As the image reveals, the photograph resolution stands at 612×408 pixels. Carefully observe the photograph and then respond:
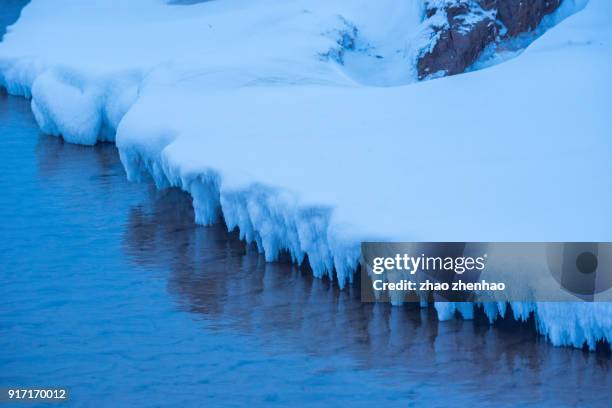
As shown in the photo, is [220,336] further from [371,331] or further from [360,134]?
[360,134]

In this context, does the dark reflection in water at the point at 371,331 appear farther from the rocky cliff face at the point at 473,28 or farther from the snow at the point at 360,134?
the rocky cliff face at the point at 473,28

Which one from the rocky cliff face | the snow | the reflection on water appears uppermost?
the rocky cliff face

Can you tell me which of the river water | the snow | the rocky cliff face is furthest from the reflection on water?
the rocky cliff face

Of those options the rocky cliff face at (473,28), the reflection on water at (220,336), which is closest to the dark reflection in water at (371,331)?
the reflection on water at (220,336)

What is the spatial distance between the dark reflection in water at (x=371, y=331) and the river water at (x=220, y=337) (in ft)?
0.06

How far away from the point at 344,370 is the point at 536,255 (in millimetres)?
2122

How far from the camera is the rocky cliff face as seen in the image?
1648cm

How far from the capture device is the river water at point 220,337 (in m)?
8.05

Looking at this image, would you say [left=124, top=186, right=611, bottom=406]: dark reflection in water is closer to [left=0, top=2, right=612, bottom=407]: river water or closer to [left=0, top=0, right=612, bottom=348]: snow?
[left=0, top=2, right=612, bottom=407]: river water

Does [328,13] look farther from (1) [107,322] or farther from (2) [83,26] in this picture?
(1) [107,322]

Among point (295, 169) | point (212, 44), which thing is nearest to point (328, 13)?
point (212, 44)

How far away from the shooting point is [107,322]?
9.56 m

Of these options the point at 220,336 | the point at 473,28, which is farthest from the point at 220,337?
the point at 473,28

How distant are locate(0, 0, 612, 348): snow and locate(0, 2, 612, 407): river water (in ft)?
1.38
